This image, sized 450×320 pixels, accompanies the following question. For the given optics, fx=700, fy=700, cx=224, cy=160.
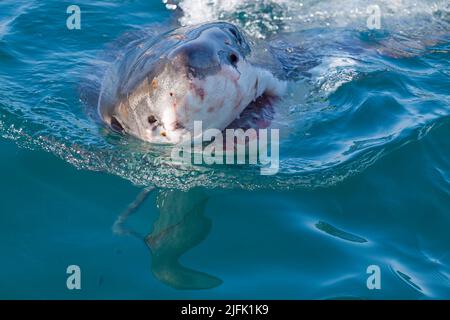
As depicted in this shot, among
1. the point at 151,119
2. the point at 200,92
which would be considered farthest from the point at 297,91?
the point at 200,92

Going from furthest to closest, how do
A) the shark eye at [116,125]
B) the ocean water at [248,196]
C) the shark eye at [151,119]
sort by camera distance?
the shark eye at [116,125]
the shark eye at [151,119]
the ocean water at [248,196]

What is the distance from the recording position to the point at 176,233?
3889mm

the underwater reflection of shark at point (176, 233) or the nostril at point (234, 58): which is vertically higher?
the nostril at point (234, 58)

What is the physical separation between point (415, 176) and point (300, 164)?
0.79 metres

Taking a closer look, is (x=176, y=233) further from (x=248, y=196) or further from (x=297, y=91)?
(x=297, y=91)

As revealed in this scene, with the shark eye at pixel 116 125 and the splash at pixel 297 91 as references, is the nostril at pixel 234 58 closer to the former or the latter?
the splash at pixel 297 91

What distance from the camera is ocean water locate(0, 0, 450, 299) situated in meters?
3.66

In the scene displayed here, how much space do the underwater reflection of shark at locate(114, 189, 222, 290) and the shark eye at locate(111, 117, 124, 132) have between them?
1.44 ft

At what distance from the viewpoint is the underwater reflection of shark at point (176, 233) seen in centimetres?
361

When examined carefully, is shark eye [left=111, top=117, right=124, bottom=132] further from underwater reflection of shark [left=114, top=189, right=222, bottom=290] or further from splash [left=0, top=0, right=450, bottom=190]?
underwater reflection of shark [left=114, top=189, right=222, bottom=290]

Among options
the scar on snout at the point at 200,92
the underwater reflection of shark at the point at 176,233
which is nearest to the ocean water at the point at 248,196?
the underwater reflection of shark at the point at 176,233

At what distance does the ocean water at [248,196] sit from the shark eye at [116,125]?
0.05 meters

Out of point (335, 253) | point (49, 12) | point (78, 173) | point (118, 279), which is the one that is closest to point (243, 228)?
point (335, 253)

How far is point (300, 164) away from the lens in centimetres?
450
